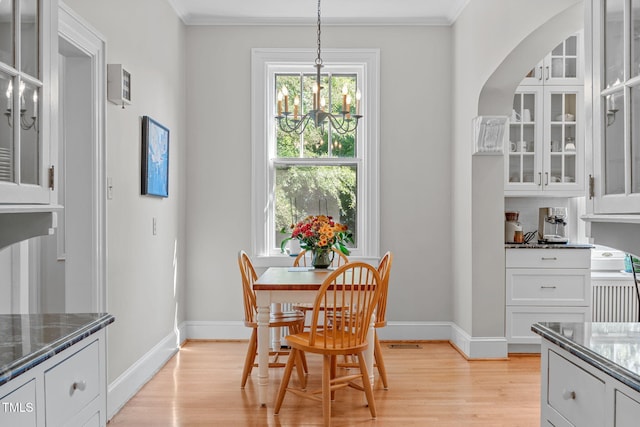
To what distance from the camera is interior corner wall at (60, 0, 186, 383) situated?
10.6 feet

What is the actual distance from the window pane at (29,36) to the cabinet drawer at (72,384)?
0.87m

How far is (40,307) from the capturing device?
12.3 ft

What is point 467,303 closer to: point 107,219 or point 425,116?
point 425,116

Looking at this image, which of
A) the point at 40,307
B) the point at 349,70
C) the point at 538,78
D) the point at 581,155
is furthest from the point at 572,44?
the point at 40,307

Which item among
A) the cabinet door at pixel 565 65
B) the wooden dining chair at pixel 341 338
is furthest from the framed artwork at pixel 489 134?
the wooden dining chair at pixel 341 338

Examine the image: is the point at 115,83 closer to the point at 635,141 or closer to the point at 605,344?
the point at 635,141

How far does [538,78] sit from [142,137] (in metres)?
3.31

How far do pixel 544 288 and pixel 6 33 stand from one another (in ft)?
13.7

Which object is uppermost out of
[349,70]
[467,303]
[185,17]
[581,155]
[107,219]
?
[185,17]

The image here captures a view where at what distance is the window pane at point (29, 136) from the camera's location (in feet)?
5.45

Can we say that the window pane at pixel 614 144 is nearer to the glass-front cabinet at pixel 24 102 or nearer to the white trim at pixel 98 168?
the glass-front cabinet at pixel 24 102

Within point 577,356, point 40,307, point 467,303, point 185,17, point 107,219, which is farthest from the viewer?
point 185,17

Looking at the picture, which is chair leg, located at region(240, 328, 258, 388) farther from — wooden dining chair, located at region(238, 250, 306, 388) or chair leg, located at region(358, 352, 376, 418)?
chair leg, located at region(358, 352, 376, 418)

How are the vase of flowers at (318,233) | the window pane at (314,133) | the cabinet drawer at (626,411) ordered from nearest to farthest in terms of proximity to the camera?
the cabinet drawer at (626,411) < the vase of flowers at (318,233) < the window pane at (314,133)
